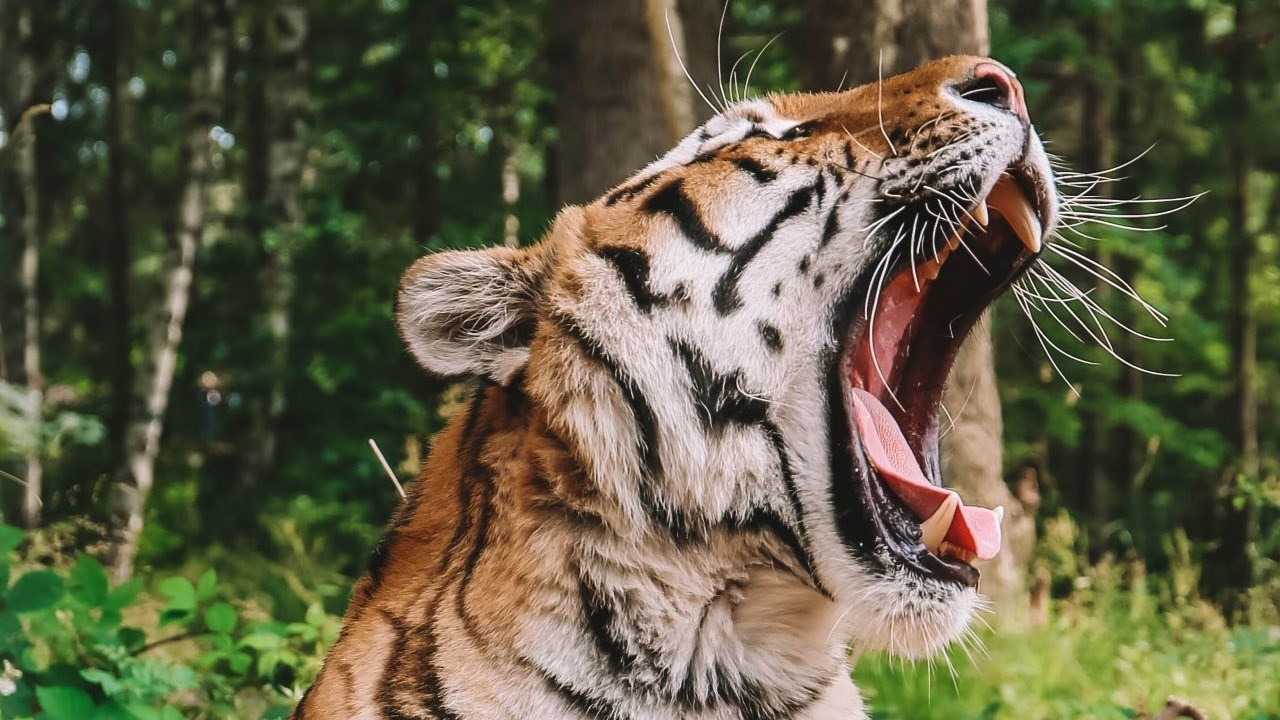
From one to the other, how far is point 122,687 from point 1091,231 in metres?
7.89

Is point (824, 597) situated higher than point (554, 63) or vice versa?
point (554, 63)

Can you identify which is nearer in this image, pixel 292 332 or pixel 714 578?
pixel 714 578

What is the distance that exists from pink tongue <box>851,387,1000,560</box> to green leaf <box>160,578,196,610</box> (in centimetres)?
176

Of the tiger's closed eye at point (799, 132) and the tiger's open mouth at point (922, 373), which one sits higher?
the tiger's closed eye at point (799, 132)

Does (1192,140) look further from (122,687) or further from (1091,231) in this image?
(122,687)

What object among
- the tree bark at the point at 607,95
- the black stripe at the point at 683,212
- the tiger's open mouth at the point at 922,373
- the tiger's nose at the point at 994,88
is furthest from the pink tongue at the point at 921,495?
the tree bark at the point at 607,95

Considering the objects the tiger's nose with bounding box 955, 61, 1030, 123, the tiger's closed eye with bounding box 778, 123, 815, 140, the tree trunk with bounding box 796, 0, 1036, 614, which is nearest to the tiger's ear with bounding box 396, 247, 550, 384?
the tiger's closed eye with bounding box 778, 123, 815, 140

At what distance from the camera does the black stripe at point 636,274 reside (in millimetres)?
2209

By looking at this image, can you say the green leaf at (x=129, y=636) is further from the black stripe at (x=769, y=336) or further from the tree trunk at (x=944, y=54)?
the tree trunk at (x=944, y=54)

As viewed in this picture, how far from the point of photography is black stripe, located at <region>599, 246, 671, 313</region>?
221cm

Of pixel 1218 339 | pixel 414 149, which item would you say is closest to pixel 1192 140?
pixel 1218 339

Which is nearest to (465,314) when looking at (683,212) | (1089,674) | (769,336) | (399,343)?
(683,212)

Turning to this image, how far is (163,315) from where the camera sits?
31.5ft

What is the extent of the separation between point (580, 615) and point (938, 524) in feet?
2.22
